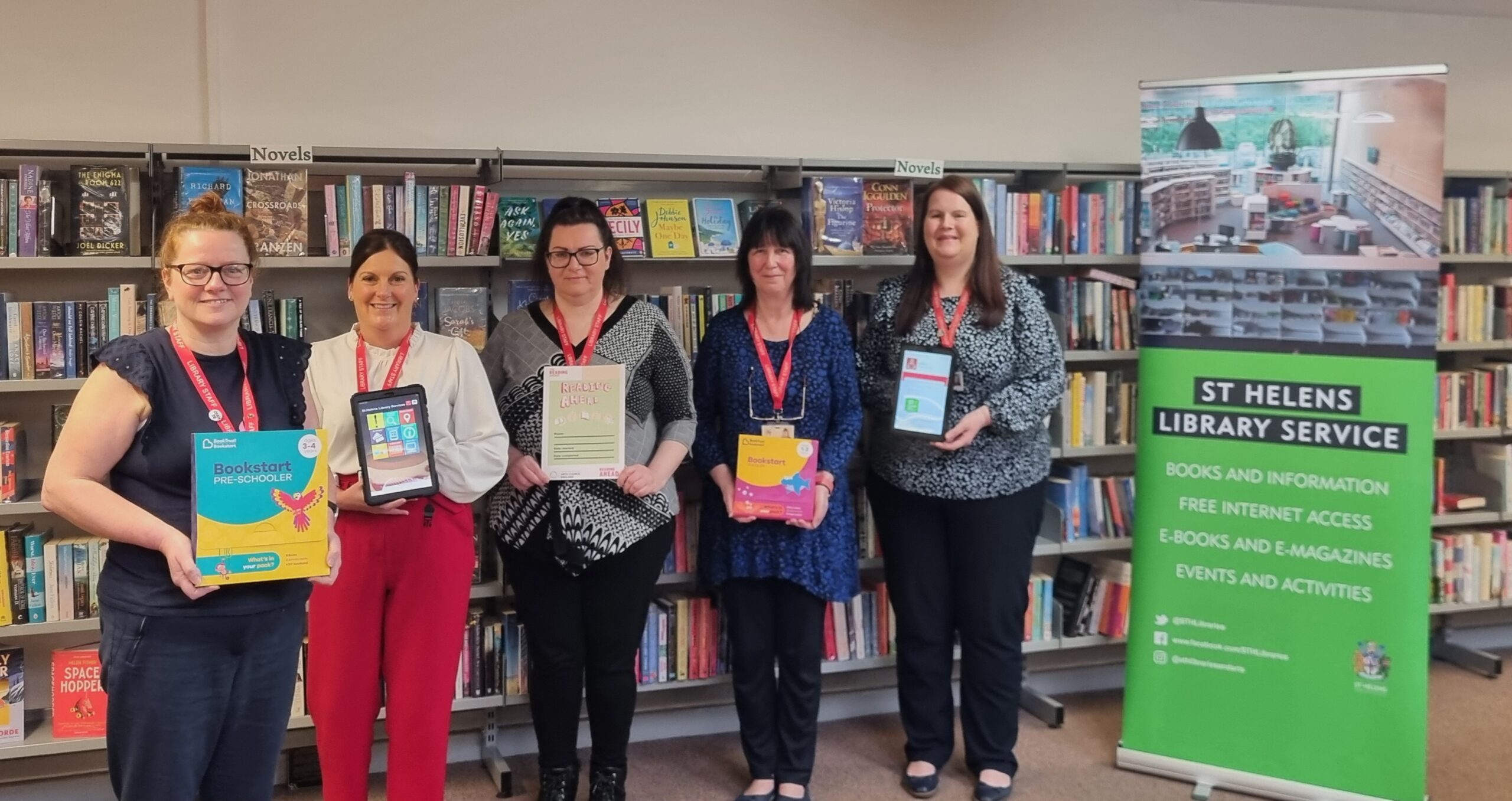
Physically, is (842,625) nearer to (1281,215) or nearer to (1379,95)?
(1281,215)

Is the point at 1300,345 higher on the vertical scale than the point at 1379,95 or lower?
lower

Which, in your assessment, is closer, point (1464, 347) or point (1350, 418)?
point (1350, 418)

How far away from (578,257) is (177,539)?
128 cm

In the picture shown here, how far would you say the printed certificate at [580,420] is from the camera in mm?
2801

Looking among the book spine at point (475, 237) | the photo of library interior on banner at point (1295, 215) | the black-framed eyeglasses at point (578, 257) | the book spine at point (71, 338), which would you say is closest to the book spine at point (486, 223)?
the book spine at point (475, 237)

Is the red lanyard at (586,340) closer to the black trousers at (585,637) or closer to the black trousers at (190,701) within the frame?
the black trousers at (585,637)

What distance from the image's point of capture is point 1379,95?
9.69ft

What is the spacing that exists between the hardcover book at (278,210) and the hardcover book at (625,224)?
2.90 ft

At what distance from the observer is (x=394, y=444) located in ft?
7.84

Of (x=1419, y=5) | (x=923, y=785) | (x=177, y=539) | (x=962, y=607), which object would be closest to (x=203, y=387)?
(x=177, y=539)

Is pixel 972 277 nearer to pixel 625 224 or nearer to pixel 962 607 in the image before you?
pixel 962 607

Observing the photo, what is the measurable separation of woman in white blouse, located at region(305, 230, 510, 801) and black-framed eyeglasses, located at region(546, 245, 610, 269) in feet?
1.11

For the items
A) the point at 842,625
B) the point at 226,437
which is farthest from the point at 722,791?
the point at 226,437

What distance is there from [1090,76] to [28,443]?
3892 mm
